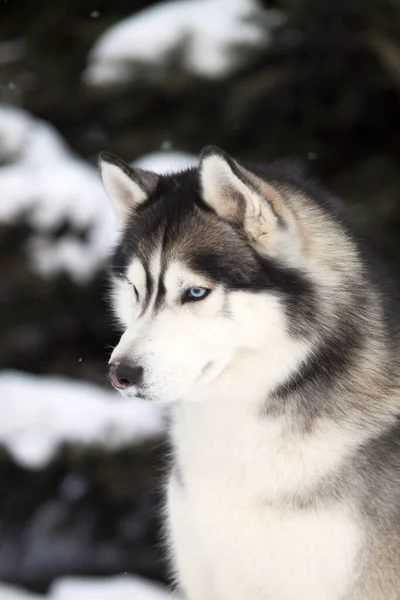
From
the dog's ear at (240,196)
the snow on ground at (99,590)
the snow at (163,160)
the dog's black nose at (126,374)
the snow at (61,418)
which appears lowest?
the snow on ground at (99,590)

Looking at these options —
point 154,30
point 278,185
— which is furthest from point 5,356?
point 278,185

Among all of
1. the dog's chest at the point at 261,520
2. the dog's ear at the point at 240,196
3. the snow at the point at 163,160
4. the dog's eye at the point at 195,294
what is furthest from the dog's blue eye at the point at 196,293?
the snow at the point at 163,160

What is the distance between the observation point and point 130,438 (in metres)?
5.02

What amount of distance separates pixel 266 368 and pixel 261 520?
0.46 metres

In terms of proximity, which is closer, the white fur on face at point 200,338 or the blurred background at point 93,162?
the white fur on face at point 200,338

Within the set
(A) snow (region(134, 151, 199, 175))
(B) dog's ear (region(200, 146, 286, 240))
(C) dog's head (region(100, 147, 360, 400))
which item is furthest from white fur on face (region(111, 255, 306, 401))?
(A) snow (region(134, 151, 199, 175))

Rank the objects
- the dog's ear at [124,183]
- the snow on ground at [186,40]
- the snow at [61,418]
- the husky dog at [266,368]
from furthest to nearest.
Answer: the snow at [61,418], the snow on ground at [186,40], the dog's ear at [124,183], the husky dog at [266,368]

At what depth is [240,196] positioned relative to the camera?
2.41 metres

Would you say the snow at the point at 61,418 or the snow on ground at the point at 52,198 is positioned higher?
the snow on ground at the point at 52,198

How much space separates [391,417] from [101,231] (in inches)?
105

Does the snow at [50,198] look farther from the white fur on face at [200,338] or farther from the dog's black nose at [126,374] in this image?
the dog's black nose at [126,374]

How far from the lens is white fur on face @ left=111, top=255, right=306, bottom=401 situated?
7.54 ft

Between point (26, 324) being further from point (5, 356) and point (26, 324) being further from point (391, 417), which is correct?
point (391, 417)

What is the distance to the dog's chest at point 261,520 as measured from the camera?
8.44 ft
